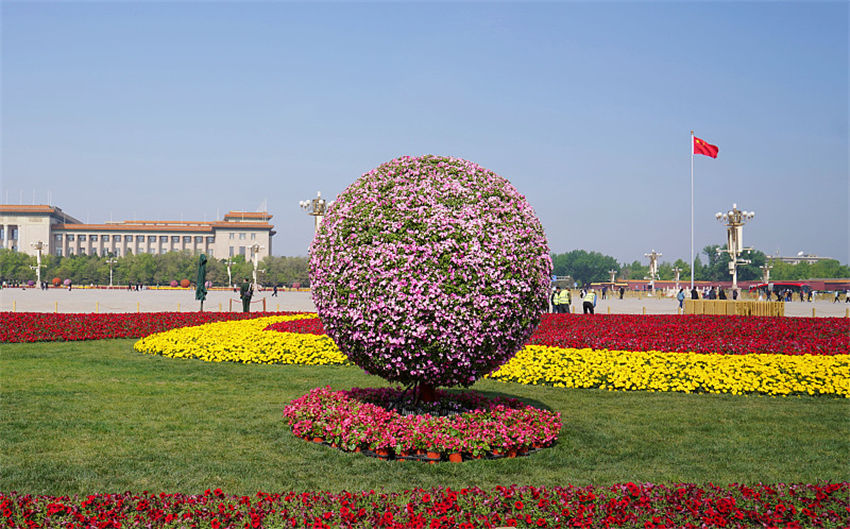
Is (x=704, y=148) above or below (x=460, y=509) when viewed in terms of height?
above

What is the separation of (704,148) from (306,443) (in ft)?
105

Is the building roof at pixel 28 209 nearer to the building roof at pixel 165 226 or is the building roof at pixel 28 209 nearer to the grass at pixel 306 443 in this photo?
the building roof at pixel 165 226

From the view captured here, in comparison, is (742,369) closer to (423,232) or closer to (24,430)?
(423,232)

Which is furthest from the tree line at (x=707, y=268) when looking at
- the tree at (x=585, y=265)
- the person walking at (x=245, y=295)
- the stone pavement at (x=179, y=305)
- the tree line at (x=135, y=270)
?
the person walking at (x=245, y=295)

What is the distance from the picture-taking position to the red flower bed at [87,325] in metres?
16.5

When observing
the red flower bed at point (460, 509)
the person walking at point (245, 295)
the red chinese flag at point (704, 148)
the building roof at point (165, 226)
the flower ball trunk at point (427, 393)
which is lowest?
the red flower bed at point (460, 509)

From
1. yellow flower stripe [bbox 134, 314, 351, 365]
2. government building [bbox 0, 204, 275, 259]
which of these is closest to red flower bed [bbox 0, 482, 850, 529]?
yellow flower stripe [bbox 134, 314, 351, 365]

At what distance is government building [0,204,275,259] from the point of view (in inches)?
4894

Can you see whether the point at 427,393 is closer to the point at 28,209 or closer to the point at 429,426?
the point at 429,426

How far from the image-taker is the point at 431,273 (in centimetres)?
626

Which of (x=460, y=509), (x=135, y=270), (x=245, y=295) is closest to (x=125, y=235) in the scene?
(x=135, y=270)

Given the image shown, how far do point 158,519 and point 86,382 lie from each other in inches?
270

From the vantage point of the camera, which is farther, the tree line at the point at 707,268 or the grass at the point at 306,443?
the tree line at the point at 707,268

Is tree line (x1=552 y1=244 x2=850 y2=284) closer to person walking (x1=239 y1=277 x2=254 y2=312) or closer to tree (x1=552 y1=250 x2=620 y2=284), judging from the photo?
tree (x1=552 y1=250 x2=620 y2=284)
